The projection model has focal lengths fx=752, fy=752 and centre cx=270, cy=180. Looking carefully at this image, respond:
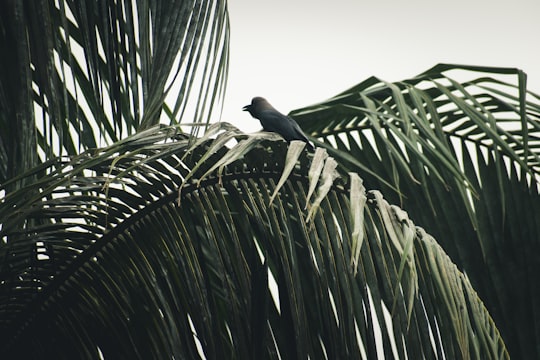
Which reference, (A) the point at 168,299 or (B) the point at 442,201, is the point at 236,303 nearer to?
(A) the point at 168,299

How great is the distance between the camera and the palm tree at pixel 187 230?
0.72 metres

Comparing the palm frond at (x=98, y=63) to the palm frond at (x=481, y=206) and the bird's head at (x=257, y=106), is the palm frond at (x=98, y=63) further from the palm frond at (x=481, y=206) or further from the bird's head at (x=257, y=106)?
the palm frond at (x=481, y=206)

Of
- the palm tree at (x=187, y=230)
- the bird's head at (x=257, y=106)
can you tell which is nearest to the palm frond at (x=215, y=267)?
the palm tree at (x=187, y=230)

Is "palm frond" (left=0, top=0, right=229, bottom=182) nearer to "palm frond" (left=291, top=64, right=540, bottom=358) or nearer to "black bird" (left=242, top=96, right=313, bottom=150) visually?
"black bird" (left=242, top=96, right=313, bottom=150)

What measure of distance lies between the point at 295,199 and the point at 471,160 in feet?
2.05

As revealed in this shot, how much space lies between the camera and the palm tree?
0.72 m

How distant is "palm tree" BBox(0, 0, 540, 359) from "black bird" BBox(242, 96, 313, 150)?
0.18 feet

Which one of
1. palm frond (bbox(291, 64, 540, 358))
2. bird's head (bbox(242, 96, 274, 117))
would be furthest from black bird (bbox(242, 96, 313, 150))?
palm frond (bbox(291, 64, 540, 358))

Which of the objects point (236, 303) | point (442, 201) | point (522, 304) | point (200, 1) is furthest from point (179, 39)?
point (522, 304)

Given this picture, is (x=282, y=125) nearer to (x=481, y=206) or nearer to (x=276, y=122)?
(x=276, y=122)

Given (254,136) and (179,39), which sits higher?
(179,39)

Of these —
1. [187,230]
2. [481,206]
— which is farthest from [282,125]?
[481,206]

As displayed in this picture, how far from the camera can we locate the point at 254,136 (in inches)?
29.6

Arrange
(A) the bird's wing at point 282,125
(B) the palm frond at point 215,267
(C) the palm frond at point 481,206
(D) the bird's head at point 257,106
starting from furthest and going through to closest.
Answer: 1. (C) the palm frond at point 481,206
2. (D) the bird's head at point 257,106
3. (A) the bird's wing at point 282,125
4. (B) the palm frond at point 215,267
